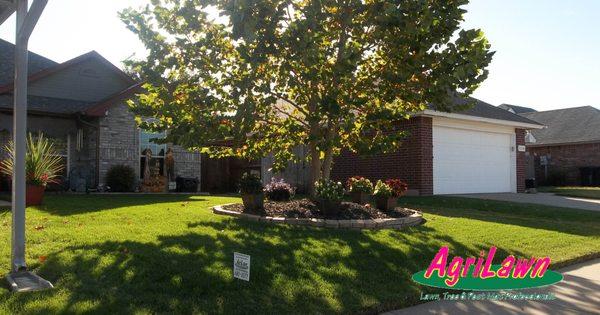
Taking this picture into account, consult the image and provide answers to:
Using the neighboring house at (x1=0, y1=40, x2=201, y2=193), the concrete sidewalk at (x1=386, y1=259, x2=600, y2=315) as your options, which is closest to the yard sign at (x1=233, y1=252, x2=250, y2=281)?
the concrete sidewalk at (x1=386, y1=259, x2=600, y2=315)

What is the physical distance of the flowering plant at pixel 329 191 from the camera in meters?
9.30

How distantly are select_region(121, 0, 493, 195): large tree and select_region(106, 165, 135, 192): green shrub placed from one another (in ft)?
26.5

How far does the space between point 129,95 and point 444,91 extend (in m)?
12.1

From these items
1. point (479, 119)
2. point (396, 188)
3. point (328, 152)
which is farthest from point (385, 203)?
point (479, 119)

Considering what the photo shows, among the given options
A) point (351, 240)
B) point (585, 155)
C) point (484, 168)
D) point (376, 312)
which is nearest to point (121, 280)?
point (376, 312)

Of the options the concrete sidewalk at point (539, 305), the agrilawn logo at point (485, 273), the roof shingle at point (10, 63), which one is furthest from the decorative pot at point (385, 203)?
the roof shingle at point (10, 63)

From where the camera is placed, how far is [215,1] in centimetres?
805

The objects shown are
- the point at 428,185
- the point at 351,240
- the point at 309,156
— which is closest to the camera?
the point at 351,240

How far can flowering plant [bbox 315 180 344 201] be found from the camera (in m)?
9.30

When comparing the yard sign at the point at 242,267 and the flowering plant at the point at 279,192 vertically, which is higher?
the flowering plant at the point at 279,192

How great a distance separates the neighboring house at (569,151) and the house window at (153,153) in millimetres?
18364

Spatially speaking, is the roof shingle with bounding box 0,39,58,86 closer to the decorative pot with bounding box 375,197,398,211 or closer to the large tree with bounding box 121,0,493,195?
the large tree with bounding box 121,0,493,195

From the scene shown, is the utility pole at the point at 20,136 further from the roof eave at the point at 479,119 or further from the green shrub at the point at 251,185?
the roof eave at the point at 479,119

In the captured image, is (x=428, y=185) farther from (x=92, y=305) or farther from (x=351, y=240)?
(x=92, y=305)
